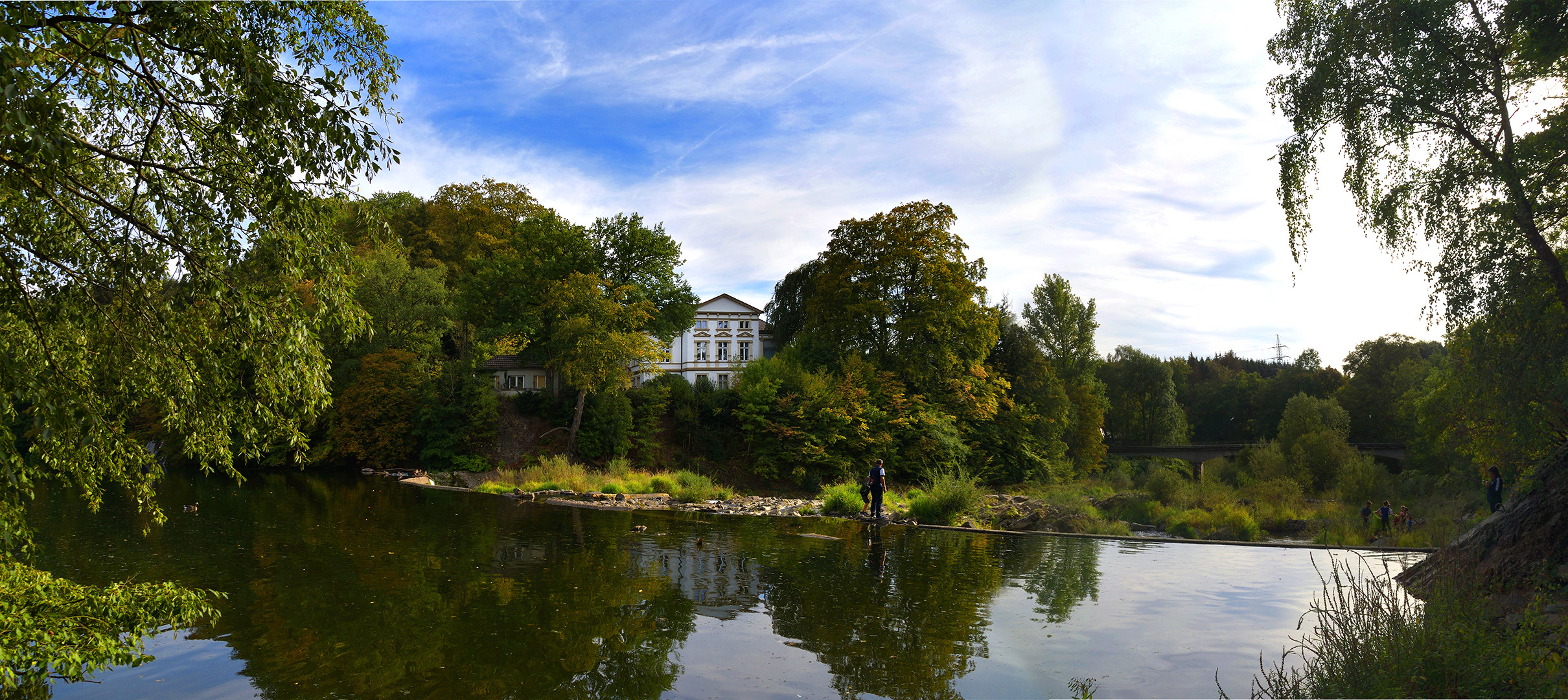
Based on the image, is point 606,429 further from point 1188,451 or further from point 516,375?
point 1188,451

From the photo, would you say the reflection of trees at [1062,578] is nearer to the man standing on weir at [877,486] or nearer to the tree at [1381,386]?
the man standing on weir at [877,486]

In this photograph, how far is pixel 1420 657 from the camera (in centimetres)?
491

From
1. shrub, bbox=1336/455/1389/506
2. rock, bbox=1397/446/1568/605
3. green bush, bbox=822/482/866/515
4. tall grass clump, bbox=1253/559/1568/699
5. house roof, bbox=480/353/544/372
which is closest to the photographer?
tall grass clump, bbox=1253/559/1568/699

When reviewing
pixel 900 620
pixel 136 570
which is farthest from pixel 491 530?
pixel 900 620

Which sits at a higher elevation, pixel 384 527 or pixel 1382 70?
pixel 1382 70

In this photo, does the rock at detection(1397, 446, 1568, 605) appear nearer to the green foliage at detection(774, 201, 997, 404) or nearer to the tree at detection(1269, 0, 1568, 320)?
the tree at detection(1269, 0, 1568, 320)

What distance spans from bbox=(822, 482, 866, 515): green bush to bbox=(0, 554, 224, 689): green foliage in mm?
15179

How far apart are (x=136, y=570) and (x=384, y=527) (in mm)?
5546

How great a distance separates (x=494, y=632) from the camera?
7.70m

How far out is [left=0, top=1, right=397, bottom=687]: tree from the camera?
5.32 m

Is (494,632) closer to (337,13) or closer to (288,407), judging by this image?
(288,407)

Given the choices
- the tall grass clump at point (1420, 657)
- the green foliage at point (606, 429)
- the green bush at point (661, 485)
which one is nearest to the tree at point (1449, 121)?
the tall grass clump at point (1420, 657)

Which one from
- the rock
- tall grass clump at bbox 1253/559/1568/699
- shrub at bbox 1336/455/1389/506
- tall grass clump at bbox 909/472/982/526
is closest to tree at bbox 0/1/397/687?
tall grass clump at bbox 1253/559/1568/699

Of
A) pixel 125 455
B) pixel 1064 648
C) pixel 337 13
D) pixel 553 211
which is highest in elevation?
pixel 553 211
